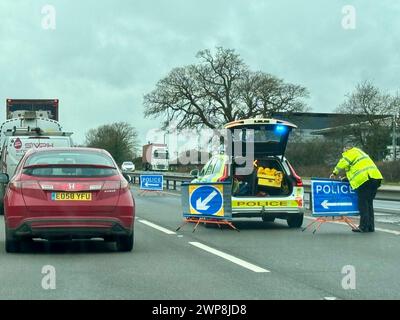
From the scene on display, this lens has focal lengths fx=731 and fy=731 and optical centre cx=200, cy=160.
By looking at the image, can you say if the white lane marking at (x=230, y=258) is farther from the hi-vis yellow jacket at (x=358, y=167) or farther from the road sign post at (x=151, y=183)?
the road sign post at (x=151, y=183)

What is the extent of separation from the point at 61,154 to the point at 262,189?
5.45 m

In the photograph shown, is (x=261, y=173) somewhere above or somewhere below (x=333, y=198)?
above

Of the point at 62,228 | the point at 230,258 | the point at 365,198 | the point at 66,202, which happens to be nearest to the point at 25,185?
the point at 66,202

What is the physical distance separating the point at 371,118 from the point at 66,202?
51792mm

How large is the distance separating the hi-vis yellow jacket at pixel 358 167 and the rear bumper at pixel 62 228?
18.0 ft

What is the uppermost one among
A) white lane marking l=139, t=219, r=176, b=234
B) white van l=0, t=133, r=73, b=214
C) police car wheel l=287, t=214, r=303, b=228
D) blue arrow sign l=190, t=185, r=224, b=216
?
white van l=0, t=133, r=73, b=214

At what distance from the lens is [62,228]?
10.0 m

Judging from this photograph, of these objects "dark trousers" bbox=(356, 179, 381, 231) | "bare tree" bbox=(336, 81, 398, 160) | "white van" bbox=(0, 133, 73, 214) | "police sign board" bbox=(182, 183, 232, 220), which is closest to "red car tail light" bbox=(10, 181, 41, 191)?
"police sign board" bbox=(182, 183, 232, 220)

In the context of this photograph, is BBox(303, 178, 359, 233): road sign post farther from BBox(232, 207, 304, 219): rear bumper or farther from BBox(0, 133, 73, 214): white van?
BBox(0, 133, 73, 214): white van

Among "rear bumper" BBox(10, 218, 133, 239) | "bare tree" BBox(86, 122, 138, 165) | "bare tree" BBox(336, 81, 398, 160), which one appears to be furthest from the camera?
"bare tree" BBox(86, 122, 138, 165)

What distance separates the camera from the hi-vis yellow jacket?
13.9 metres

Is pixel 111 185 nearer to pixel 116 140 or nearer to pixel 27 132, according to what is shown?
pixel 27 132

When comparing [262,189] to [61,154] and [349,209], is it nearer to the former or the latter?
[349,209]

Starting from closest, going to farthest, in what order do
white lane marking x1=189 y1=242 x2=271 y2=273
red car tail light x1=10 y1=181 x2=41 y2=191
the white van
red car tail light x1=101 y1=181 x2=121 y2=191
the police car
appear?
white lane marking x1=189 y1=242 x2=271 y2=273 → red car tail light x1=10 y1=181 x2=41 y2=191 → red car tail light x1=101 y1=181 x2=121 y2=191 → the police car → the white van
